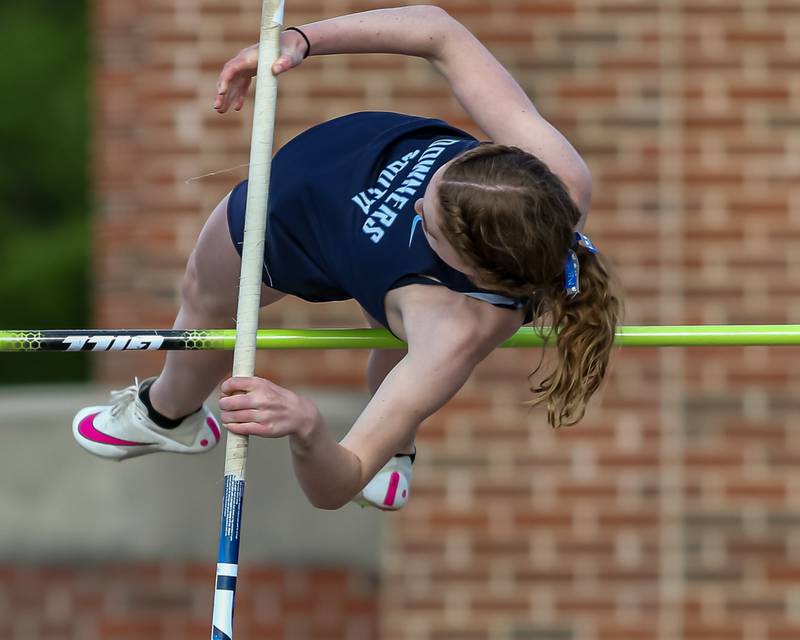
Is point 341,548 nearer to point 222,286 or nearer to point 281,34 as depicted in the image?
point 222,286

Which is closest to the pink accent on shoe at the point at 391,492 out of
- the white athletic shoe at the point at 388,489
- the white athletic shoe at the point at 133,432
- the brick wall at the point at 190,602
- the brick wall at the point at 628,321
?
the white athletic shoe at the point at 388,489

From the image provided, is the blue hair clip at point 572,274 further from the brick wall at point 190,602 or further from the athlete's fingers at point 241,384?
the brick wall at point 190,602

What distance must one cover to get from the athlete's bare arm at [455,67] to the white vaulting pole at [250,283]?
7 centimetres

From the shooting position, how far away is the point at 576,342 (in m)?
3.41

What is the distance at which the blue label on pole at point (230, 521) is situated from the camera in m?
3.34

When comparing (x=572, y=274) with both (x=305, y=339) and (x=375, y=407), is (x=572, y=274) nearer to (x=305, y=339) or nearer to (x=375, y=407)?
(x=375, y=407)

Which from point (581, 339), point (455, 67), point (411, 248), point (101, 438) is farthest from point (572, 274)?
point (101, 438)

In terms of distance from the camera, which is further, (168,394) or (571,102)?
(571,102)

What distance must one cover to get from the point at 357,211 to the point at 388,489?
90cm

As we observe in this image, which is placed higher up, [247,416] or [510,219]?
[510,219]

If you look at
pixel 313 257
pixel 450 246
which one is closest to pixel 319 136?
pixel 313 257

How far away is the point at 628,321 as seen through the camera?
18.5 ft

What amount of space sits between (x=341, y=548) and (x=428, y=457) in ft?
1.42

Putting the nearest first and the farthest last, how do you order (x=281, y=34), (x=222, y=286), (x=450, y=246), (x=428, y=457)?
(x=450, y=246), (x=281, y=34), (x=222, y=286), (x=428, y=457)
